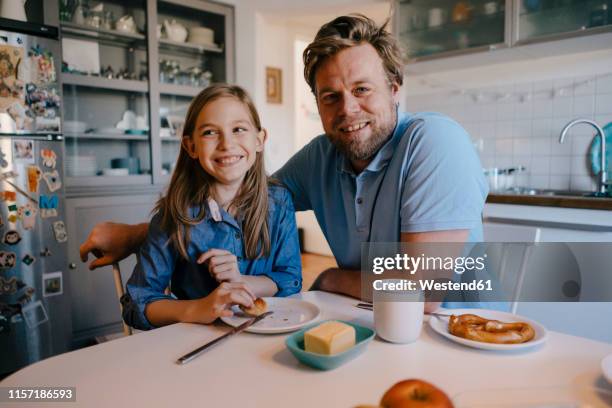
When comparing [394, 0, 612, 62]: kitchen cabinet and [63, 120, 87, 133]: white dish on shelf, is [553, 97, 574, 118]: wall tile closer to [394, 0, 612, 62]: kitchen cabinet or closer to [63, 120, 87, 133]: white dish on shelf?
[394, 0, 612, 62]: kitchen cabinet

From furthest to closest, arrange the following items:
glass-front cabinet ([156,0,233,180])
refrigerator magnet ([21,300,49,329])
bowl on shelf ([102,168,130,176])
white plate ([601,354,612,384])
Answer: glass-front cabinet ([156,0,233,180]) < bowl on shelf ([102,168,130,176]) < refrigerator magnet ([21,300,49,329]) < white plate ([601,354,612,384])

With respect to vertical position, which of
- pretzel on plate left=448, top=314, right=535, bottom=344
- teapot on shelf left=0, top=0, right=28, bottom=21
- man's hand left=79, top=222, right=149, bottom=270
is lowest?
pretzel on plate left=448, top=314, right=535, bottom=344

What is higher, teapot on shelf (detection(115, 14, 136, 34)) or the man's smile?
teapot on shelf (detection(115, 14, 136, 34))

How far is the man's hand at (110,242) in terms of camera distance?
1.17 metres

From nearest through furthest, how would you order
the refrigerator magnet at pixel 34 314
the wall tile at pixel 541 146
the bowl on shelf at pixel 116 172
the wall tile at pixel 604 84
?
the refrigerator magnet at pixel 34 314 < the wall tile at pixel 604 84 < the wall tile at pixel 541 146 < the bowl on shelf at pixel 116 172

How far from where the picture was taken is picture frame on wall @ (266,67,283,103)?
4.49 meters

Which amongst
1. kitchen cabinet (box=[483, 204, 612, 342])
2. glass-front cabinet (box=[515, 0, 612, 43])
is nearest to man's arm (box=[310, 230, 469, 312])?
kitchen cabinet (box=[483, 204, 612, 342])

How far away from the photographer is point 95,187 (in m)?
2.90

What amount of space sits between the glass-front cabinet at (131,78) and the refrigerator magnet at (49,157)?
1.09 ft

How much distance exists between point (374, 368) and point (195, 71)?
3318mm

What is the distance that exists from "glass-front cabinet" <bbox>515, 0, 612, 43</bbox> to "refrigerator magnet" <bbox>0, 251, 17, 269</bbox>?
3.07 m

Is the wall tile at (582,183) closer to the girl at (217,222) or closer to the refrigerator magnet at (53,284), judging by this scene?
the girl at (217,222)

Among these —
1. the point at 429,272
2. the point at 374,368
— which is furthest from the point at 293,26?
the point at 374,368

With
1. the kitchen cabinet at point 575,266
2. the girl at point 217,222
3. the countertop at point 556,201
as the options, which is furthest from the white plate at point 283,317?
the countertop at point 556,201
